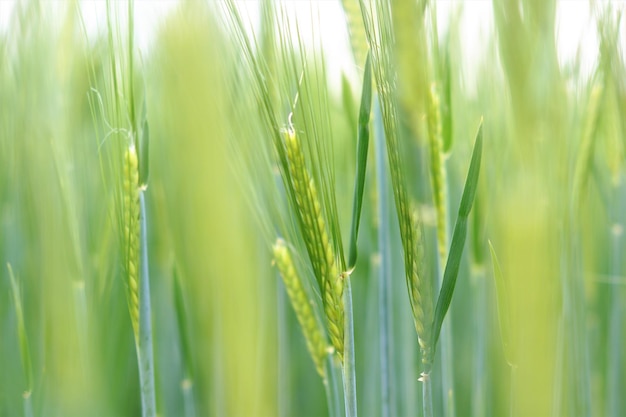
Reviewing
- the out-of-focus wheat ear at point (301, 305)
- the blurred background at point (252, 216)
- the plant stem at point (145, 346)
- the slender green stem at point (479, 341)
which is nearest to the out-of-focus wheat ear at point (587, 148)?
the blurred background at point (252, 216)

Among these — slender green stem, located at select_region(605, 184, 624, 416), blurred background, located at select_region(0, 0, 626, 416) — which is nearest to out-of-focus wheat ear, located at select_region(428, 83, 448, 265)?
blurred background, located at select_region(0, 0, 626, 416)

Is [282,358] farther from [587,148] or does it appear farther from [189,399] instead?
[587,148]

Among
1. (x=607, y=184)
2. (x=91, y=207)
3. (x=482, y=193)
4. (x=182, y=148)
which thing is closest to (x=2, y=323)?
(x=91, y=207)

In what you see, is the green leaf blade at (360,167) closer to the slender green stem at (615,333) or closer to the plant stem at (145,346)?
the plant stem at (145,346)

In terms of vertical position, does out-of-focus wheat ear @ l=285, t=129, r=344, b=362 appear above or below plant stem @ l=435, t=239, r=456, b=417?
above

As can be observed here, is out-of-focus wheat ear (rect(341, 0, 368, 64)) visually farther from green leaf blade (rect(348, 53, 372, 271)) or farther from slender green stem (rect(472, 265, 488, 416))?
slender green stem (rect(472, 265, 488, 416))

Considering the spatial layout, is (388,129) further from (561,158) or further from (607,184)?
(607,184)

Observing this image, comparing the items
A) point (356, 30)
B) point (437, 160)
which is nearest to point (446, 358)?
point (437, 160)
